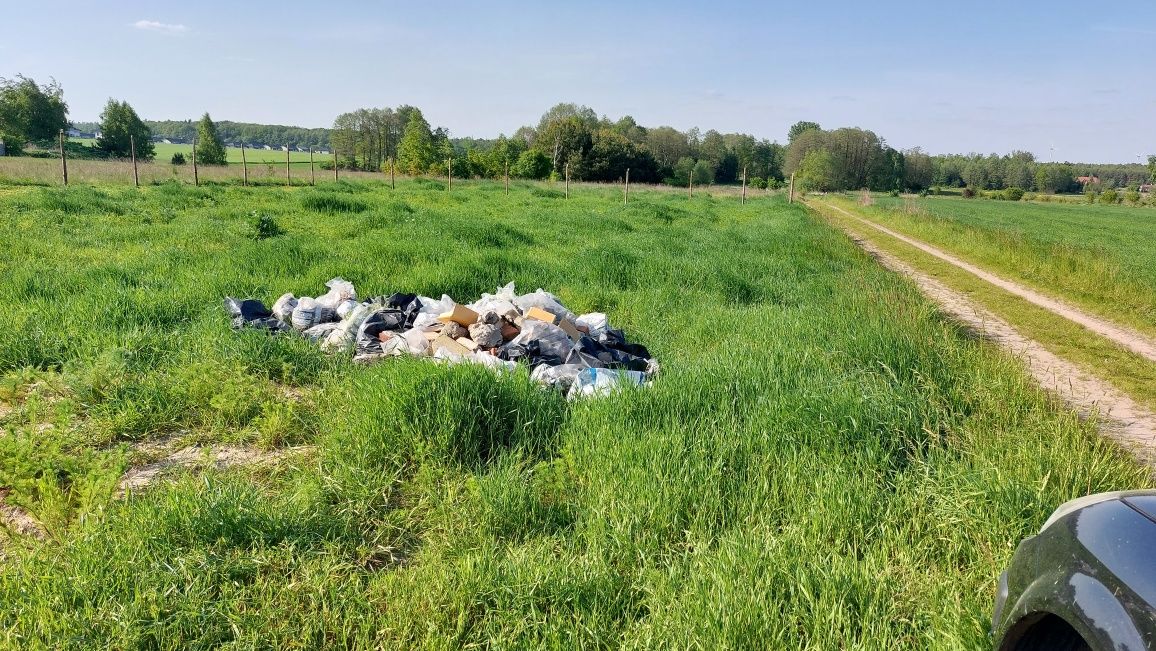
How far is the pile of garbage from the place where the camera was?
5051mm

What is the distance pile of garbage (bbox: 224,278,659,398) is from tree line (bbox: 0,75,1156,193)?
26.9 m

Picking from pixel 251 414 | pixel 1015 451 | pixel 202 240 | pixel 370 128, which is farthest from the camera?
pixel 370 128

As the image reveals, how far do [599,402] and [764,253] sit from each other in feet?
29.0

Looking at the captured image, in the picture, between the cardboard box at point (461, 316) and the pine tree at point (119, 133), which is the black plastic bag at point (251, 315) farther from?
the pine tree at point (119, 133)

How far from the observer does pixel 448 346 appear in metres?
5.45

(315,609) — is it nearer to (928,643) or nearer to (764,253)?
(928,643)

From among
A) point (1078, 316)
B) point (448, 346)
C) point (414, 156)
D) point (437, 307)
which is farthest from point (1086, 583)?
point (414, 156)

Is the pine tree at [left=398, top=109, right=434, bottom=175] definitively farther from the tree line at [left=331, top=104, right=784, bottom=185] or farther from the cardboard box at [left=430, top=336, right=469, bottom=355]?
the cardboard box at [left=430, top=336, right=469, bottom=355]

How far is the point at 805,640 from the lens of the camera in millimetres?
2381

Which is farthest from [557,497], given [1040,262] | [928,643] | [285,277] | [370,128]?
[370,128]

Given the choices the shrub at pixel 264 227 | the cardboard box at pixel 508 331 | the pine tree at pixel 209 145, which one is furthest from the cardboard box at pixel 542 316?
the pine tree at pixel 209 145

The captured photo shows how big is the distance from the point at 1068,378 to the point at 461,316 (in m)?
6.51

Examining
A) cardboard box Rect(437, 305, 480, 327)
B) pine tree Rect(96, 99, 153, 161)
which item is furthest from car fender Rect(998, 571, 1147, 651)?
pine tree Rect(96, 99, 153, 161)

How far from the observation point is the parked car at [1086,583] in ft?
4.76
